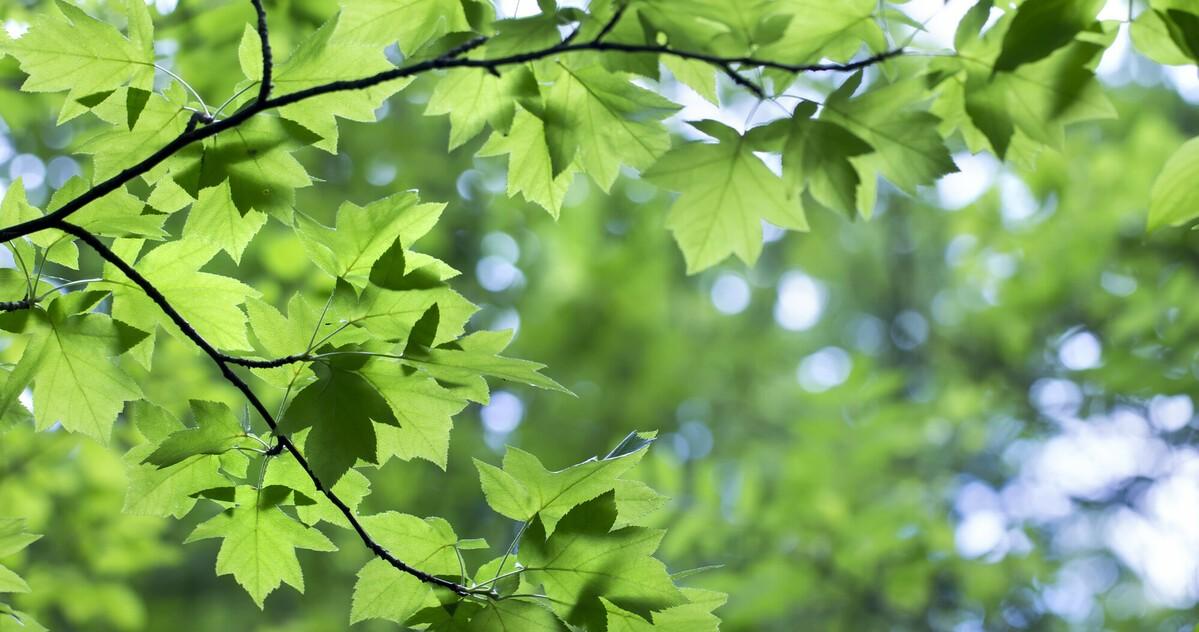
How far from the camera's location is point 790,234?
6066 mm

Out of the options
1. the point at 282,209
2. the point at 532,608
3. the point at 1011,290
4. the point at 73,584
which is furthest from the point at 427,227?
the point at 1011,290

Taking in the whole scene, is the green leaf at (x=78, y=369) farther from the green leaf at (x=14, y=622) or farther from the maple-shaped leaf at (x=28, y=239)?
the green leaf at (x=14, y=622)

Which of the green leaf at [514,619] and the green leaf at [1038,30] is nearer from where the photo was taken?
the green leaf at [1038,30]

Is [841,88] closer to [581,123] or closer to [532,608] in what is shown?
[581,123]

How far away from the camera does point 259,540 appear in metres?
0.92

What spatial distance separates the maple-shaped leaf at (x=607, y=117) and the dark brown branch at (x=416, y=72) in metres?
0.08

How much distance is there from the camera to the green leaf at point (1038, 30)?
27.3 inches

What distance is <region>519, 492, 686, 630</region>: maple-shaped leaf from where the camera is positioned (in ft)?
2.76

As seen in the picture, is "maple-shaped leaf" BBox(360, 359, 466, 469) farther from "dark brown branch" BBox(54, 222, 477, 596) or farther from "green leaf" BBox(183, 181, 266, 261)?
"green leaf" BBox(183, 181, 266, 261)

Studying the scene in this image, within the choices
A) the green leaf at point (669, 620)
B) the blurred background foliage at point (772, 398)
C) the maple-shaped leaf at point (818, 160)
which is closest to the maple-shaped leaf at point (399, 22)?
the maple-shaped leaf at point (818, 160)

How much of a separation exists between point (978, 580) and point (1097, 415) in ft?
3.83

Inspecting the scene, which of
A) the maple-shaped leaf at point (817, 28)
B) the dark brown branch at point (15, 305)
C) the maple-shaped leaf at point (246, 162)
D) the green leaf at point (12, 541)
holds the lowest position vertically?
the green leaf at point (12, 541)

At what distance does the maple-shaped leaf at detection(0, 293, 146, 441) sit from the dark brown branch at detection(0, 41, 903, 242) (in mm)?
106

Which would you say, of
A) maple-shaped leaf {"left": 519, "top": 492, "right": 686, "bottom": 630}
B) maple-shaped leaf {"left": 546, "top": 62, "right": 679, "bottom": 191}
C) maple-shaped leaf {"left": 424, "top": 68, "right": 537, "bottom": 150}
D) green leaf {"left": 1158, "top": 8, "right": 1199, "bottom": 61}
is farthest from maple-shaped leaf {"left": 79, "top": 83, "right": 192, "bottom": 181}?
green leaf {"left": 1158, "top": 8, "right": 1199, "bottom": 61}
